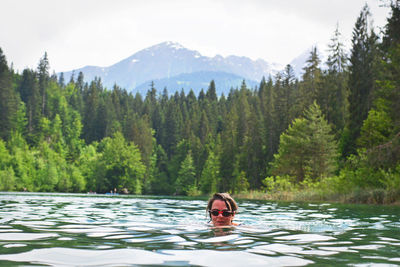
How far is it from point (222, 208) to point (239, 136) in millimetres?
71413

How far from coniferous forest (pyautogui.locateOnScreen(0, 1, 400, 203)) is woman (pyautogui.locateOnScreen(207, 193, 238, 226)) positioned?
17568 millimetres

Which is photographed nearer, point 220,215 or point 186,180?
point 220,215

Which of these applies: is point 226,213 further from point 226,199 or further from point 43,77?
point 43,77

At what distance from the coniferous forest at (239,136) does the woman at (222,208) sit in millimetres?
17568

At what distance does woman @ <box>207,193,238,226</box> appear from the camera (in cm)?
830

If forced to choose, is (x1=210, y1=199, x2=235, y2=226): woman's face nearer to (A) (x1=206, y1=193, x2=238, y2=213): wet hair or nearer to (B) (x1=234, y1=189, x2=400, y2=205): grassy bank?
(A) (x1=206, y1=193, x2=238, y2=213): wet hair

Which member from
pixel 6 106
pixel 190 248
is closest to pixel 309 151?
pixel 190 248

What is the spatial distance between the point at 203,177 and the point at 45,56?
7088cm

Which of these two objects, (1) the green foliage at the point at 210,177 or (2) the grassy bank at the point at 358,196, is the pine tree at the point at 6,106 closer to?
(1) the green foliage at the point at 210,177

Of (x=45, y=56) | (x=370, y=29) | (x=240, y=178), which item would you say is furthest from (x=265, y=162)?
(x=45, y=56)

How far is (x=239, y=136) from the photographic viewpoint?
79500mm

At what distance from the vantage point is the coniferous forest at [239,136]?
28.5 meters

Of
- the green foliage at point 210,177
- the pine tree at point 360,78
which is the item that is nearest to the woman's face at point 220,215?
the pine tree at point 360,78

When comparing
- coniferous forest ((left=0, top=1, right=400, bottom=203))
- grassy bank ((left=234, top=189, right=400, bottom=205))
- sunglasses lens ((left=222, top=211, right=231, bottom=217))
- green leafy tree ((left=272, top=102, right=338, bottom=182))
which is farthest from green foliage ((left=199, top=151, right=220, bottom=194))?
sunglasses lens ((left=222, top=211, right=231, bottom=217))
